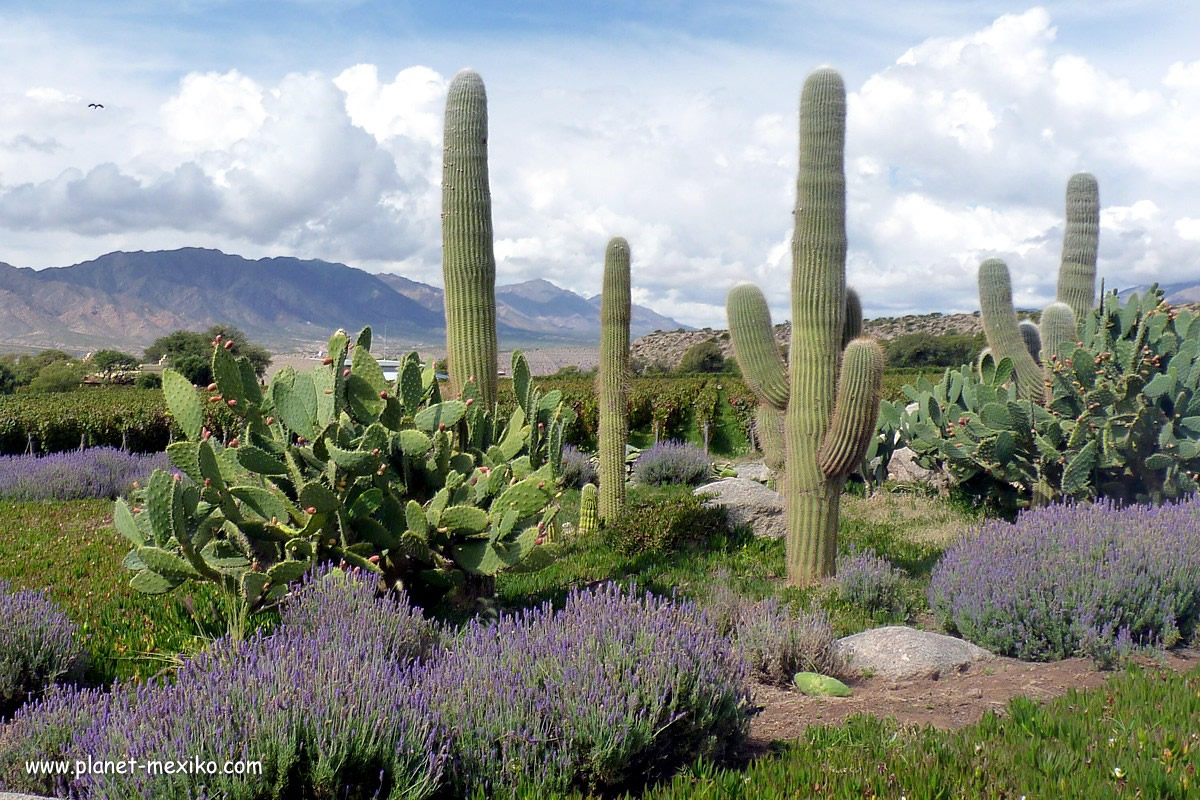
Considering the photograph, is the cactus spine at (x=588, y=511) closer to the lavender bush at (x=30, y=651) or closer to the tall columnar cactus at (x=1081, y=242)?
the lavender bush at (x=30, y=651)

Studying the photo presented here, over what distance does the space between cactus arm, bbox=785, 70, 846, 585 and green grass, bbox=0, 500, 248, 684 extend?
4157mm

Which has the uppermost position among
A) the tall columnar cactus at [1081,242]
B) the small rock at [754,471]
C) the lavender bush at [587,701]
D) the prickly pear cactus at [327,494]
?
the tall columnar cactus at [1081,242]

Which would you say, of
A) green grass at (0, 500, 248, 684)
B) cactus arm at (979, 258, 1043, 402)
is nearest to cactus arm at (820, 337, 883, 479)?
green grass at (0, 500, 248, 684)

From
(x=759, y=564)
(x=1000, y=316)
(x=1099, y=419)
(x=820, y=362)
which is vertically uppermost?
(x=1000, y=316)

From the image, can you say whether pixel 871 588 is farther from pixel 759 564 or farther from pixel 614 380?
pixel 614 380

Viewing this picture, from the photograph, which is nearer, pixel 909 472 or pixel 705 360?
pixel 909 472

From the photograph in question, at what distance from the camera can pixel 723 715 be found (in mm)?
3633

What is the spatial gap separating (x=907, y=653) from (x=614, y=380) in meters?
4.92

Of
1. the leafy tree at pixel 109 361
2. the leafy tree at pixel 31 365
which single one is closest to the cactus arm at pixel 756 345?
the leafy tree at pixel 31 365

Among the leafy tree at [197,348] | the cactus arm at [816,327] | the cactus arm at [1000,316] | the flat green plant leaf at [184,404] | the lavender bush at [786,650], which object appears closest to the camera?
the lavender bush at [786,650]

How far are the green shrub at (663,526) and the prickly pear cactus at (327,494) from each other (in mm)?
2255

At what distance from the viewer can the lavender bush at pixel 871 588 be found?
21.1 ft

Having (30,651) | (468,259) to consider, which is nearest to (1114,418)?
(468,259)

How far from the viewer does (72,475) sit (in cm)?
1149
